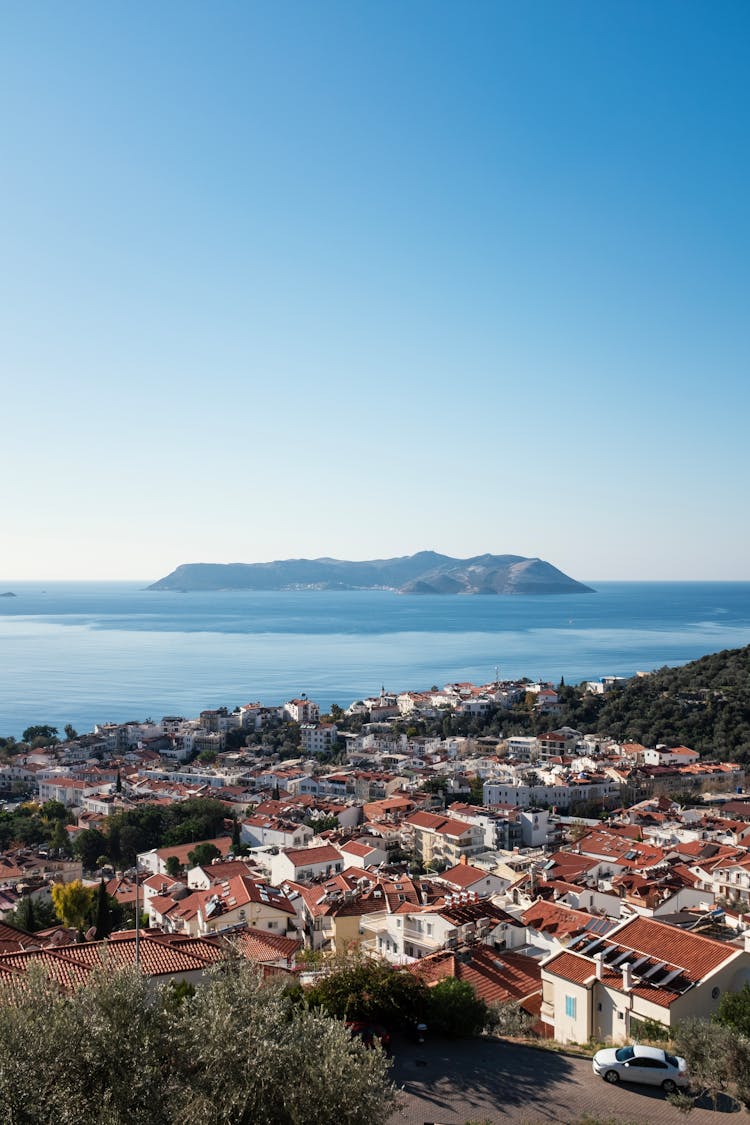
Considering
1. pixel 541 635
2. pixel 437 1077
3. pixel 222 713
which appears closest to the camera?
pixel 437 1077

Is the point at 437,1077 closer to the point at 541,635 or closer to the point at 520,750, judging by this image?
the point at 520,750

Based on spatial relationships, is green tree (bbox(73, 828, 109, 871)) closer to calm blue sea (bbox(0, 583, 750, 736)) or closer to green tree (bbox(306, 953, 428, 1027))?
green tree (bbox(306, 953, 428, 1027))

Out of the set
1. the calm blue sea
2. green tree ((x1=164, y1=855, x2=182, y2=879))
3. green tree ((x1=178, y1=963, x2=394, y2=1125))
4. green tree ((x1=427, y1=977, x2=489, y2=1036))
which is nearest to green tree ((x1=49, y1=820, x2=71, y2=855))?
green tree ((x1=164, y1=855, x2=182, y2=879))

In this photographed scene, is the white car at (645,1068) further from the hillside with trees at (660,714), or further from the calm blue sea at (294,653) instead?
the calm blue sea at (294,653)

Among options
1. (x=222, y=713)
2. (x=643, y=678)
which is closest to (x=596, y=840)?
(x=643, y=678)

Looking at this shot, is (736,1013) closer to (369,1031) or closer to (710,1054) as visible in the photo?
(710,1054)

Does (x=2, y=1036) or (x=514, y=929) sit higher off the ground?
(x=2, y=1036)
